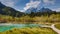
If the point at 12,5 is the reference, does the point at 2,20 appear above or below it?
below

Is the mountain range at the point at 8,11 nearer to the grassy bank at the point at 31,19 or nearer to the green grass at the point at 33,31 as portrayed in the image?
the grassy bank at the point at 31,19

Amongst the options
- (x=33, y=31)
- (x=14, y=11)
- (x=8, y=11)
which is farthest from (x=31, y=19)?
(x=8, y=11)

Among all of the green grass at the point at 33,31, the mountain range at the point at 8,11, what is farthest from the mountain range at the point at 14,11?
the green grass at the point at 33,31

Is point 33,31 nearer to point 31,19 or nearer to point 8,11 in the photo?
point 31,19

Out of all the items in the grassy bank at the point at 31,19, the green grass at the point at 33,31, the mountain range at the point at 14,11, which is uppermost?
the mountain range at the point at 14,11

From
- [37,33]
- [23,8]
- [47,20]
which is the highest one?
[23,8]

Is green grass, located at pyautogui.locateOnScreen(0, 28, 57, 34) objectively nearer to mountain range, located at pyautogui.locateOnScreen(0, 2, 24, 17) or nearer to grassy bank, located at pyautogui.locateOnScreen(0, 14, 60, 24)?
grassy bank, located at pyautogui.locateOnScreen(0, 14, 60, 24)

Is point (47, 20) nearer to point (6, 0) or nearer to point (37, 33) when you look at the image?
point (37, 33)

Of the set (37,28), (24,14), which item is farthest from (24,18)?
(37,28)

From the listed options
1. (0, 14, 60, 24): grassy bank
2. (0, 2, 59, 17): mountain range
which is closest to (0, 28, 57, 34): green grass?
(0, 14, 60, 24): grassy bank

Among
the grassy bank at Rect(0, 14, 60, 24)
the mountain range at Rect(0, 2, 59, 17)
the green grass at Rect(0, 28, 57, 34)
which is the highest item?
the mountain range at Rect(0, 2, 59, 17)

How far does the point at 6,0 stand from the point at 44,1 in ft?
3.05

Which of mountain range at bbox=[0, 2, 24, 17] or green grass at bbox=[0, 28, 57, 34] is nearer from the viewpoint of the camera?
green grass at bbox=[0, 28, 57, 34]

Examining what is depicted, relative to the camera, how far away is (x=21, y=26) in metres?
4.00
